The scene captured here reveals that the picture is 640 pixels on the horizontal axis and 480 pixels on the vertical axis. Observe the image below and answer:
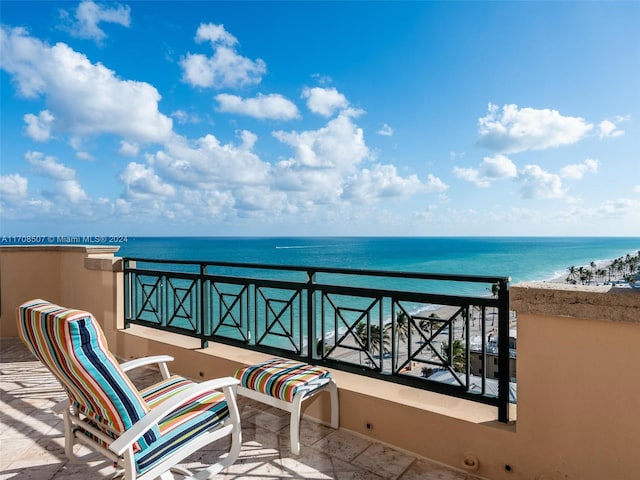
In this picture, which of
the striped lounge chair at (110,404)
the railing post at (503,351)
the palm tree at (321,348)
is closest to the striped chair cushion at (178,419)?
the striped lounge chair at (110,404)

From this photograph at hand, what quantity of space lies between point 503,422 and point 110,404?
2.07 meters

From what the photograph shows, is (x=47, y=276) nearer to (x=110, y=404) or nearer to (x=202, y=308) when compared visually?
(x=202, y=308)

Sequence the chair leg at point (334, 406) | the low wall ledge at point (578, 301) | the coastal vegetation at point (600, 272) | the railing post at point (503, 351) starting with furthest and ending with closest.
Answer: the coastal vegetation at point (600, 272) → the chair leg at point (334, 406) → the railing post at point (503, 351) → the low wall ledge at point (578, 301)

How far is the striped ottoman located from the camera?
7.98ft

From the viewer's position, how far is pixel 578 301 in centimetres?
191

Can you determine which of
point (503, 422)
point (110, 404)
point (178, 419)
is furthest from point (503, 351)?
point (110, 404)

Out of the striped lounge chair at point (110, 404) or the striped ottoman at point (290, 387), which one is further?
the striped ottoman at point (290, 387)

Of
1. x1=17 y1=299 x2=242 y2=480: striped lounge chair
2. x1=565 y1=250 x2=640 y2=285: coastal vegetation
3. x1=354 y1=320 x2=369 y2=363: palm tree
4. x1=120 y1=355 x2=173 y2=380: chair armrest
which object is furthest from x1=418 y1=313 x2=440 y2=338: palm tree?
x1=565 y1=250 x2=640 y2=285: coastal vegetation

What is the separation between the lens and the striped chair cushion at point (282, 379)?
8.05 ft

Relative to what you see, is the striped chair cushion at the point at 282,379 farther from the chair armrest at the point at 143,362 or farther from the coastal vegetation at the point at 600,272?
the coastal vegetation at the point at 600,272

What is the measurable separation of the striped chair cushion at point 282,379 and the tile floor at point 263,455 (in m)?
0.38

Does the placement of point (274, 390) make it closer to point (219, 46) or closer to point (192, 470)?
point (192, 470)

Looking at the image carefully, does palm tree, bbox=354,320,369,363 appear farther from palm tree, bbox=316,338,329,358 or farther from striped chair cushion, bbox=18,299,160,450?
striped chair cushion, bbox=18,299,160,450

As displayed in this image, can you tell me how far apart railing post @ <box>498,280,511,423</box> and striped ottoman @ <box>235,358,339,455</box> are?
1076mm
